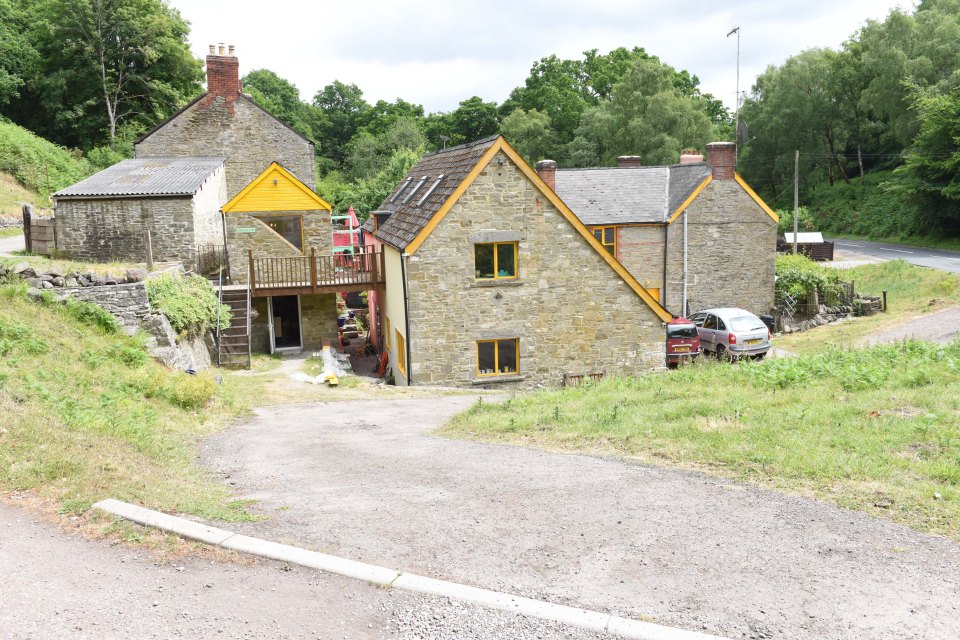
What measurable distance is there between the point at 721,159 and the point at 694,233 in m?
3.28

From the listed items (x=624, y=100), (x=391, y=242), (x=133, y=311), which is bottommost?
(x=133, y=311)

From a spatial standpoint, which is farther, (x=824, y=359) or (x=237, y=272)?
(x=237, y=272)

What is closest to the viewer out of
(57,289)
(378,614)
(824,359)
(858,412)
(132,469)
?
(378,614)

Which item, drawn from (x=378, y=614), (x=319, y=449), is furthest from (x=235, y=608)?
(x=319, y=449)

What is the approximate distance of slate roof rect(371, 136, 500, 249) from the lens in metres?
18.9

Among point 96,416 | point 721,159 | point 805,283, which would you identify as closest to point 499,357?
point 96,416

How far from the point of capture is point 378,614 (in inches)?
212

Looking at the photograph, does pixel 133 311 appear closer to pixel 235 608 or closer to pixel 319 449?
pixel 319 449

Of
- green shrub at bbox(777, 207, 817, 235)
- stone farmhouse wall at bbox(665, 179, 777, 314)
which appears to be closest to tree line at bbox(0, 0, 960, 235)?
green shrub at bbox(777, 207, 817, 235)

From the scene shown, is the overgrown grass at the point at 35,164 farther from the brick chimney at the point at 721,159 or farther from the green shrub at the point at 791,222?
the green shrub at the point at 791,222

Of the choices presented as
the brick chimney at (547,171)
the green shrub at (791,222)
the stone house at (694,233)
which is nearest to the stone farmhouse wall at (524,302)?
the stone house at (694,233)

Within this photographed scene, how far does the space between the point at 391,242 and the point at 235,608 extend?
15.8 metres

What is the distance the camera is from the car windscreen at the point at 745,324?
2341 cm

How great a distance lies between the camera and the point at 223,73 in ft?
109
